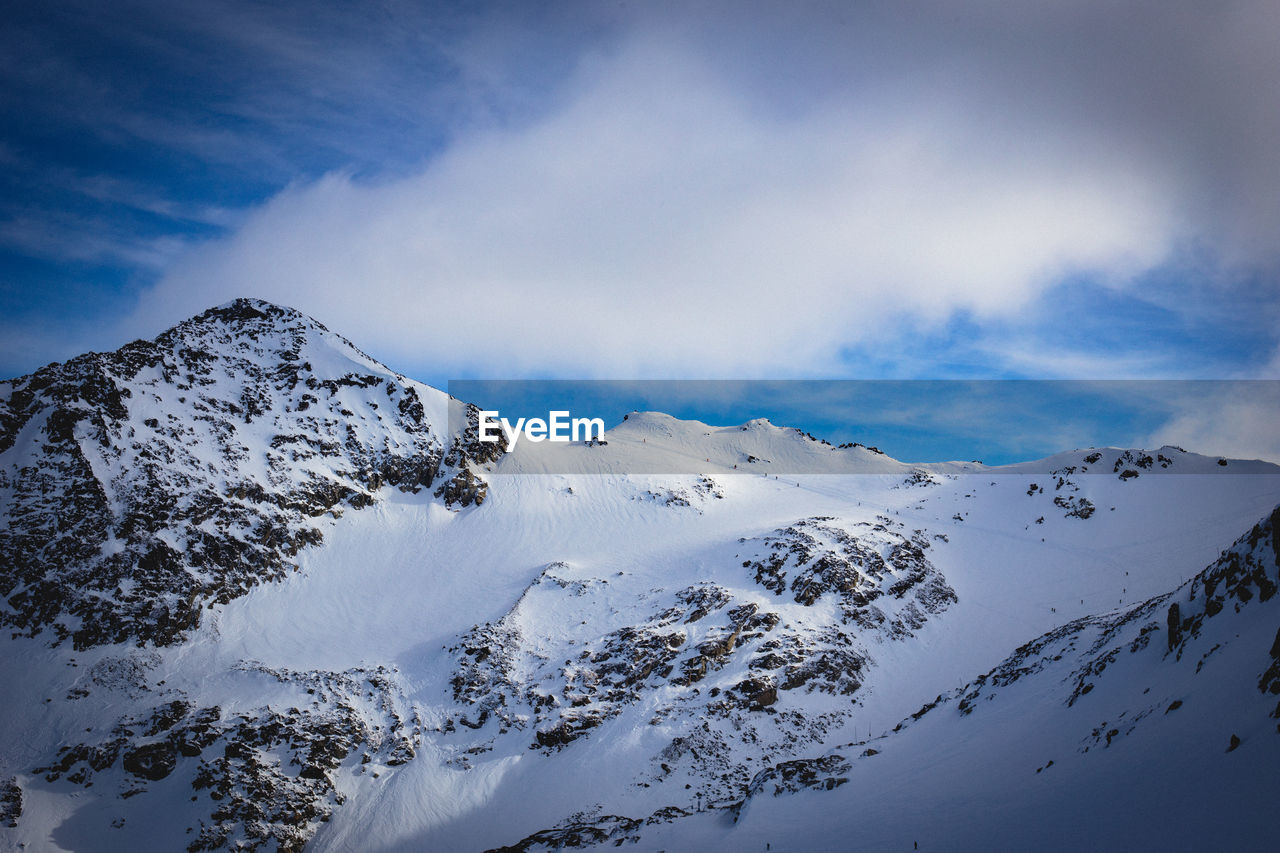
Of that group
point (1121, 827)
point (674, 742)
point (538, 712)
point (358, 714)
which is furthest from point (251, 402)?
point (1121, 827)

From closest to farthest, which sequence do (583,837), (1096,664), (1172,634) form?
(1172,634) < (1096,664) < (583,837)

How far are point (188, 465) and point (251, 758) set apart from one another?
95.2 ft

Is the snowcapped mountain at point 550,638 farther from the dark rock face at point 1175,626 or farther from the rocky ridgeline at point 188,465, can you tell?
the dark rock face at point 1175,626

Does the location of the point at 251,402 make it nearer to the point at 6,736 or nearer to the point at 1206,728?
the point at 6,736

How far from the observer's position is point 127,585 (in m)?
42.0

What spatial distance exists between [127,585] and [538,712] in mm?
33151

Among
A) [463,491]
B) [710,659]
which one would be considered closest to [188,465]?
[463,491]

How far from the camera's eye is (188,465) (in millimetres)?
49500

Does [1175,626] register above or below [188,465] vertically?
below

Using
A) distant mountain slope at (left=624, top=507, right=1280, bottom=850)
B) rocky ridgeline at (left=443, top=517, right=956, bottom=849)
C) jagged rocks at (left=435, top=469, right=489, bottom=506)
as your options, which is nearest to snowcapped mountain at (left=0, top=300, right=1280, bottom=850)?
distant mountain slope at (left=624, top=507, right=1280, bottom=850)

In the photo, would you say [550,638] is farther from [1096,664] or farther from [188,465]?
[188,465]

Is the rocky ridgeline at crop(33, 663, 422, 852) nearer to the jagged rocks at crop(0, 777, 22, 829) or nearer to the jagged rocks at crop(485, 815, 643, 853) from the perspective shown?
the jagged rocks at crop(0, 777, 22, 829)

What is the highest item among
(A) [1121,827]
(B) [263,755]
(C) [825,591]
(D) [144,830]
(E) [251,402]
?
(E) [251,402]

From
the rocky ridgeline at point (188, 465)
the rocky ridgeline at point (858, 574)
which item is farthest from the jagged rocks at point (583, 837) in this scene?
the rocky ridgeline at point (188, 465)
